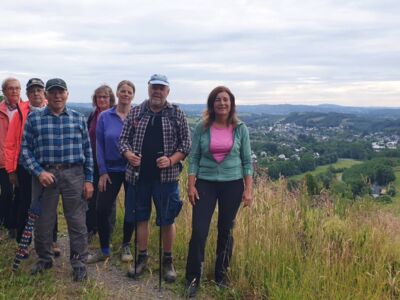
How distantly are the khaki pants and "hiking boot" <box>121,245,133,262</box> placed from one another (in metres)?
0.69

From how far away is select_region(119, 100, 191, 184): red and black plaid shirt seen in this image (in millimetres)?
4402

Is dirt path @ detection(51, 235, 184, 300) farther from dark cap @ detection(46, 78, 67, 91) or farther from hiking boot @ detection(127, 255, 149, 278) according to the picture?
dark cap @ detection(46, 78, 67, 91)

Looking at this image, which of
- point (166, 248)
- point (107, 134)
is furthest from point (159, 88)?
point (166, 248)

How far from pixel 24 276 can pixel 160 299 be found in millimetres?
1292

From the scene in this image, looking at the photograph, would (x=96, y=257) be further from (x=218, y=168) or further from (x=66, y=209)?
(x=218, y=168)

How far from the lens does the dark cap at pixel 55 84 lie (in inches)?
166

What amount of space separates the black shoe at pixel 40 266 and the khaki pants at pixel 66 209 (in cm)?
4

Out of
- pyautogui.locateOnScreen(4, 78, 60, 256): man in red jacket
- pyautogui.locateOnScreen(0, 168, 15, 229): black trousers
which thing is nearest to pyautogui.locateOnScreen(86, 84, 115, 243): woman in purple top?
pyautogui.locateOnScreen(4, 78, 60, 256): man in red jacket

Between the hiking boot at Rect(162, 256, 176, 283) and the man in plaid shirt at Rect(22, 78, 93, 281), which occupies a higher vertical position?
the man in plaid shirt at Rect(22, 78, 93, 281)

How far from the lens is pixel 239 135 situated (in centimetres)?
430

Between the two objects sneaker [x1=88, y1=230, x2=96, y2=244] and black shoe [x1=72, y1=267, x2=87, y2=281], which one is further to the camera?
sneaker [x1=88, y1=230, x2=96, y2=244]

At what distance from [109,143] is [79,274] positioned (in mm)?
1380

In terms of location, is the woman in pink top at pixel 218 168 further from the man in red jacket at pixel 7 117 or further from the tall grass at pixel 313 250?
the man in red jacket at pixel 7 117

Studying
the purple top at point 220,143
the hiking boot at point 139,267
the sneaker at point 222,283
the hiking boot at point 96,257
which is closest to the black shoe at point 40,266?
the hiking boot at point 96,257
